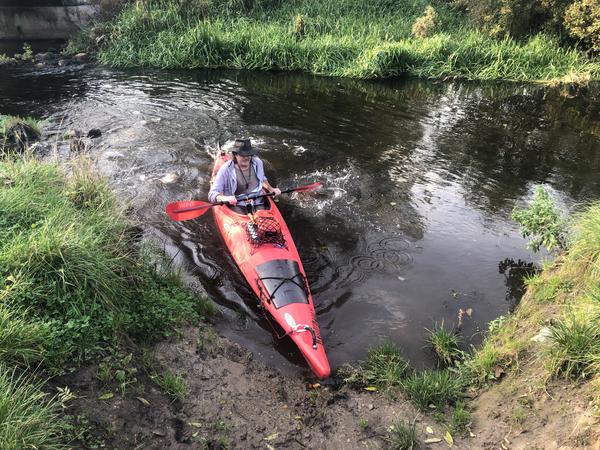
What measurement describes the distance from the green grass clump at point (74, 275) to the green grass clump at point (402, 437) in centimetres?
222

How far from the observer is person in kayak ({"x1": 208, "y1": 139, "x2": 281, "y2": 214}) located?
6.16 metres

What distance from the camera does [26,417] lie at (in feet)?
8.46

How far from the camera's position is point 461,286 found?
18.8 feet

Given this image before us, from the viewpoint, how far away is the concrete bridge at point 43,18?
19812 millimetres

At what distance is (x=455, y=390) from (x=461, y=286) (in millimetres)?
2142

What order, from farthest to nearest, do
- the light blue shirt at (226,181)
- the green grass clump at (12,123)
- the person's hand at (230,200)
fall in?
the green grass clump at (12,123) → the light blue shirt at (226,181) → the person's hand at (230,200)

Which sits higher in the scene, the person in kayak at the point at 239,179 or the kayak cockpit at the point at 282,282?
the person in kayak at the point at 239,179

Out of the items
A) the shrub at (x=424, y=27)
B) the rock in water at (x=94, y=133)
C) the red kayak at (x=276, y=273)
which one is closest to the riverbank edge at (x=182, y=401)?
the red kayak at (x=276, y=273)

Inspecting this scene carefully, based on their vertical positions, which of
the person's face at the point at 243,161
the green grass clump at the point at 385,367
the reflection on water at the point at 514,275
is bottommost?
the reflection on water at the point at 514,275

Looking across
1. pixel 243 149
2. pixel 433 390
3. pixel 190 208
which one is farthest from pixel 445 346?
pixel 190 208

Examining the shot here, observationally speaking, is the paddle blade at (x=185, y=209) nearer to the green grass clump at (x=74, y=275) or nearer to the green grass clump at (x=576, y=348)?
the green grass clump at (x=74, y=275)

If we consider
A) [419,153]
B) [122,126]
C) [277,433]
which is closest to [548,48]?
[419,153]

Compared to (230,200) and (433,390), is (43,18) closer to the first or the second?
(230,200)

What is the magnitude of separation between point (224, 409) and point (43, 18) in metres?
22.9
